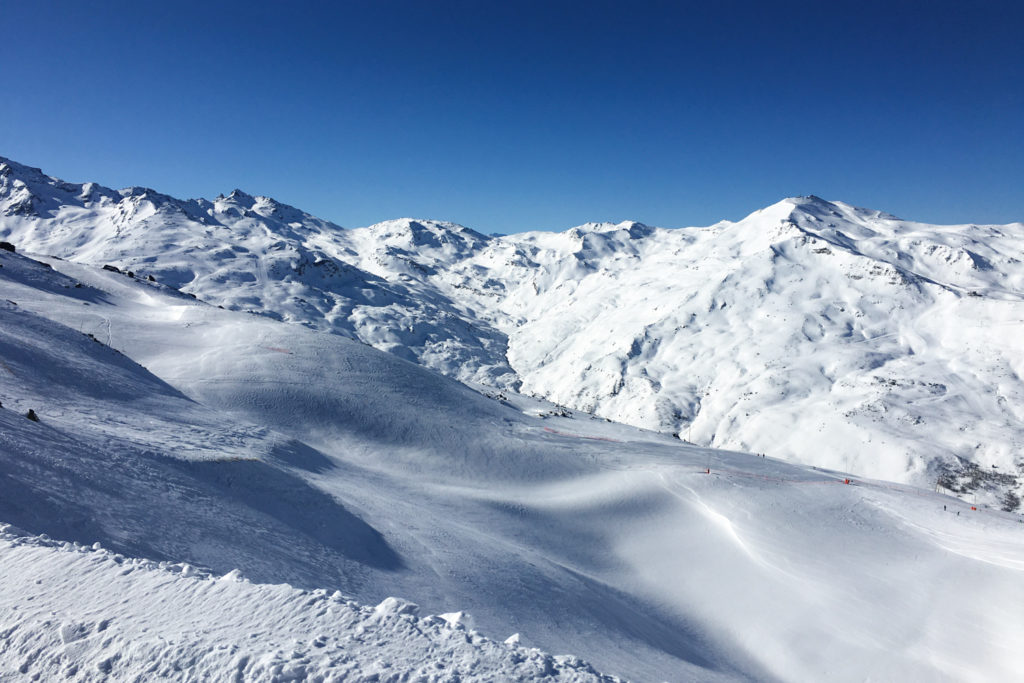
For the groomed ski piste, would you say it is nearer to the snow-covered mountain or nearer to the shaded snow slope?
the shaded snow slope

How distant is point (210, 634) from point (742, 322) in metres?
128

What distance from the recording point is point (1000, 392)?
8562 cm

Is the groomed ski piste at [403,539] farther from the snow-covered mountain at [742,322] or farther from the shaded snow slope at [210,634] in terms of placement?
the snow-covered mountain at [742,322]

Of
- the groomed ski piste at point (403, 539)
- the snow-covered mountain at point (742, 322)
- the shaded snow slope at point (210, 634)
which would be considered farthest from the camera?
the snow-covered mountain at point (742, 322)

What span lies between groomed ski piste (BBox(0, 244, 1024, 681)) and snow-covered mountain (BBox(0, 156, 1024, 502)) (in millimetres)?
59385

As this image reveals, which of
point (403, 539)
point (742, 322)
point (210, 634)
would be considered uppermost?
point (742, 322)

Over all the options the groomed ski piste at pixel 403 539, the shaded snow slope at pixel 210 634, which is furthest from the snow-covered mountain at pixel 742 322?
the shaded snow slope at pixel 210 634

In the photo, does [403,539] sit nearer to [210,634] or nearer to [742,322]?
[210,634]

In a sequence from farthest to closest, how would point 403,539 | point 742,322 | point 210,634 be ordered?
point 742,322 < point 403,539 < point 210,634

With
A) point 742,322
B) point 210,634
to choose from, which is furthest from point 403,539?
point 742,322

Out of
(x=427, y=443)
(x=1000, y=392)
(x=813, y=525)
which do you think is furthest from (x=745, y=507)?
(x=1000, y=392)

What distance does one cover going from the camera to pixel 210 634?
652 centimetres

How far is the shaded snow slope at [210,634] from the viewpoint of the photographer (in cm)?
606

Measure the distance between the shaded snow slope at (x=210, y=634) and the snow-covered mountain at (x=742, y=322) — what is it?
8385cm
